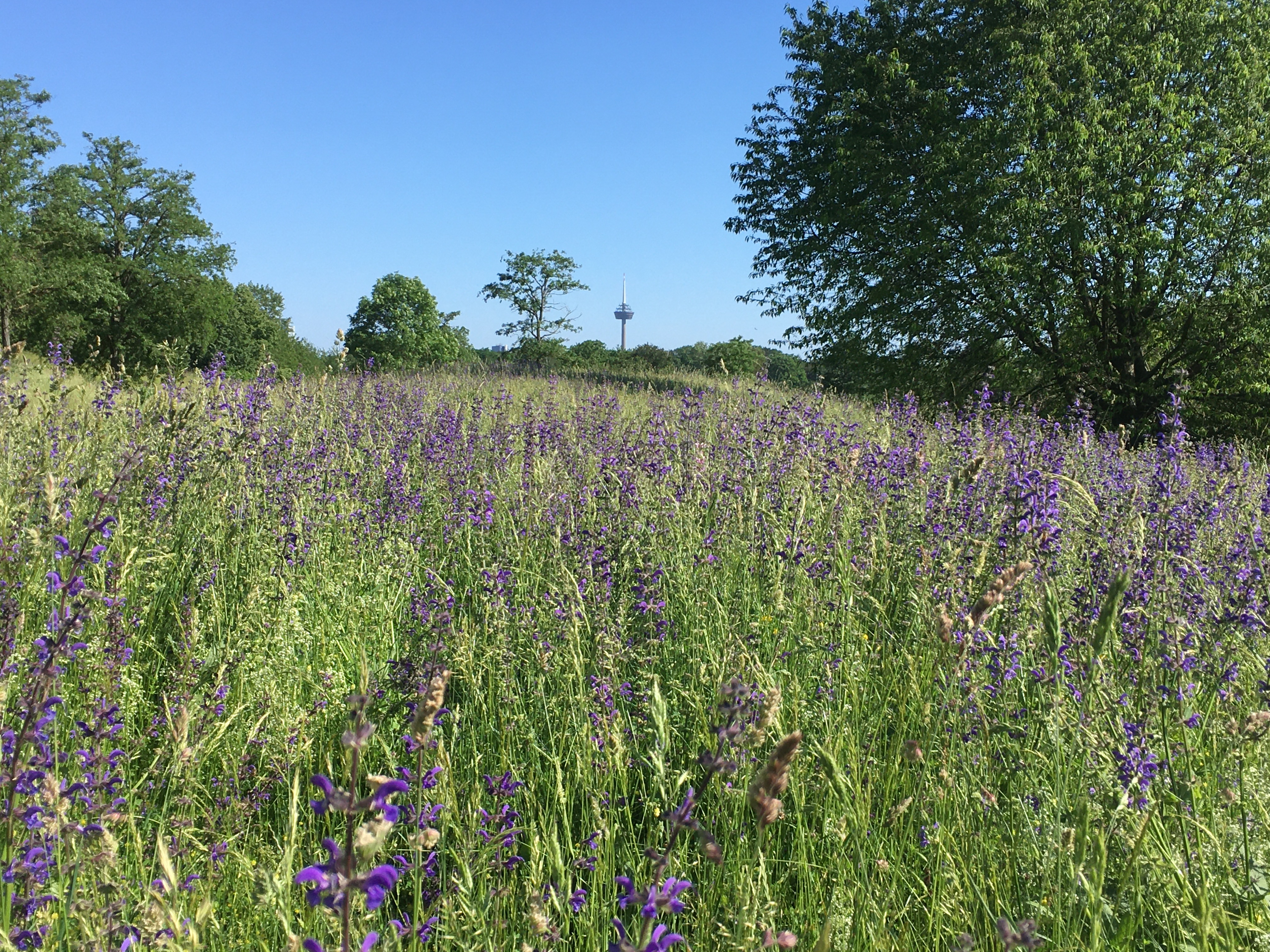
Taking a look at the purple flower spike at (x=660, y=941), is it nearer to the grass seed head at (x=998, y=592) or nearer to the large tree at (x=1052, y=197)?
the grass seed head at (x=998, y=592)

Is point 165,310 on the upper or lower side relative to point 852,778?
upper

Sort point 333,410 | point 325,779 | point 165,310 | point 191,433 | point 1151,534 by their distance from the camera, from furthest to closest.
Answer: point 165,310
point 333,410
point 191,433
point 1151,534
point 325,779

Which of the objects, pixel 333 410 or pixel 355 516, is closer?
pixel 355 516

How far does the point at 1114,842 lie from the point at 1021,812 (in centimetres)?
19

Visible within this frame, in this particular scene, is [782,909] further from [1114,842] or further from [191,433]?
[191,433]

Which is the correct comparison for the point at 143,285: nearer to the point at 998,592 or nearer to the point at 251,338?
the point at 251,338

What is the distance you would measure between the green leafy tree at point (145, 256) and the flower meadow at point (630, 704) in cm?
4449

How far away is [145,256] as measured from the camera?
44531 mm

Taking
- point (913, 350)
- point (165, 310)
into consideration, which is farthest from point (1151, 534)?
point (165, 310)

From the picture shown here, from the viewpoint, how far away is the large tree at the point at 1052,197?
48.9 feet

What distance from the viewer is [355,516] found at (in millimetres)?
4047

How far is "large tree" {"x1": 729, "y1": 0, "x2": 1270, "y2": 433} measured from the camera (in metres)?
14.9

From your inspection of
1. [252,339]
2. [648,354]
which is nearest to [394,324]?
A: [252,339]

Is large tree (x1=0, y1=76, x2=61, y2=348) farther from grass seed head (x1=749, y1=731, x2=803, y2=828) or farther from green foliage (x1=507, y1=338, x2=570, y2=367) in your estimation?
grass seed head (x1=749, y1=731, x2=803, y2=828)
